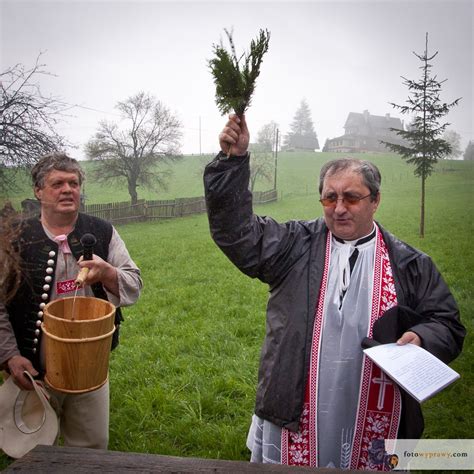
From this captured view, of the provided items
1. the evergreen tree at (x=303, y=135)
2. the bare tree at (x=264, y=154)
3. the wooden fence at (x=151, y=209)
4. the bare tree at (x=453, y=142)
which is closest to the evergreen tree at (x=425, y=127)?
the bare tree at (x=453, y=142)

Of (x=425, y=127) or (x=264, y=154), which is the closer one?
(x=425, y=127)

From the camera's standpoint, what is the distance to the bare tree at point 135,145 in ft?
67.7

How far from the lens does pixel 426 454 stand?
214 centimetres

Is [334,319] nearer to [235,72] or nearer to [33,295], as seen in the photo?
[235,72]

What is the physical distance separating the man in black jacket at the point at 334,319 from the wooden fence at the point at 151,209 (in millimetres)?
16754

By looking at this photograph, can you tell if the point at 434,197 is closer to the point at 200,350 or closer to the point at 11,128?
the point at 200,350

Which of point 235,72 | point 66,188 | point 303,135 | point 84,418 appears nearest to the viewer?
point 235,72

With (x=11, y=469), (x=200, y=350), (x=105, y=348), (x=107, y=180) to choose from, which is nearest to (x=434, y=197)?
(x=200, y=350)

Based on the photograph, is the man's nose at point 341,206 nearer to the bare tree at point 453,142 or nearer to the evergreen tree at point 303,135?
the bare tree at point 453,142

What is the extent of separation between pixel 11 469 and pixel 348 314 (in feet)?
4.48

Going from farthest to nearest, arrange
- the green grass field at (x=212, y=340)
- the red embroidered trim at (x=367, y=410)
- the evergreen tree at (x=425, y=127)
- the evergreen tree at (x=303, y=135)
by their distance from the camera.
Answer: the evergreen tree at (x=303, y=135) → the evergreen tree at (x=425, y=127) → the green grass field at (x=212, y=340) → the red embroidered trim at (x=367, y=410)

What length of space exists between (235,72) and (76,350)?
1.32 m

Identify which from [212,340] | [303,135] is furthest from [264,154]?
[212,340]

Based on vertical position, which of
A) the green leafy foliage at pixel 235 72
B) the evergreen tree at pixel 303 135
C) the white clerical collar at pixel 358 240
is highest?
the evergreen tree at pixel 303 135
